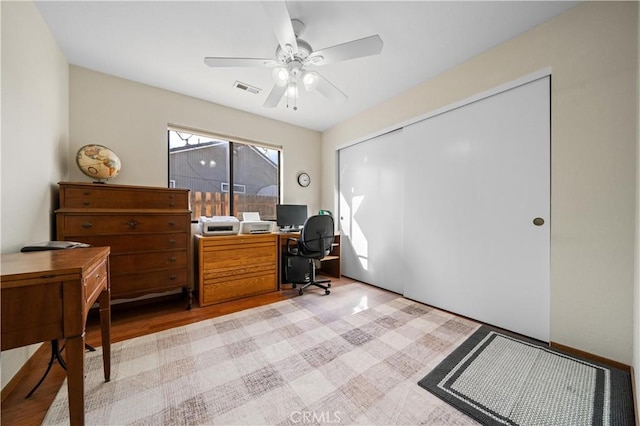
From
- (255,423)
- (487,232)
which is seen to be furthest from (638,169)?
(255,423)

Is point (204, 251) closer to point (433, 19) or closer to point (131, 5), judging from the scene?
point (131, 5)

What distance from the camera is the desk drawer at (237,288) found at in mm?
2520

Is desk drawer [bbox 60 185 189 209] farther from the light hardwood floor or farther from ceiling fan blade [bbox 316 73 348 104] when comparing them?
ceiling fan blade [bbox 316 73 348 104]

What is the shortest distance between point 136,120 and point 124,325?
211 centimetres

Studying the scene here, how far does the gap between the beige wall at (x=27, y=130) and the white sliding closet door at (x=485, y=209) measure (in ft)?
10.3

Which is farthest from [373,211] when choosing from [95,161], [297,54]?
[95,161]

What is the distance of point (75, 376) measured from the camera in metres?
0.83

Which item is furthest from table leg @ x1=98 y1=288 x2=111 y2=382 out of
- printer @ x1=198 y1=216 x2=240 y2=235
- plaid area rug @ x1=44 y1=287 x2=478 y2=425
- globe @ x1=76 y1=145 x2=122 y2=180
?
globe @ x1=76 y1=145 x2=122 y2=180

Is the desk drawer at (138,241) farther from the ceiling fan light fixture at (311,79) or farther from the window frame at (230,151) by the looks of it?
the ceiling fan light fixture at (311,79)

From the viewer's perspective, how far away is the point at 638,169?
4.50 feet

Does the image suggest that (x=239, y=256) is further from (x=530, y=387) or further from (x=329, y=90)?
(x=530, y=387)

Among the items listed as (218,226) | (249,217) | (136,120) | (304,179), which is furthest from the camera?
(304,179)

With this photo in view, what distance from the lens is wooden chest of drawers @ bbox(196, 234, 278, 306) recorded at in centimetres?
251

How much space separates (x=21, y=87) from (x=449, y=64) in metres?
3.31
